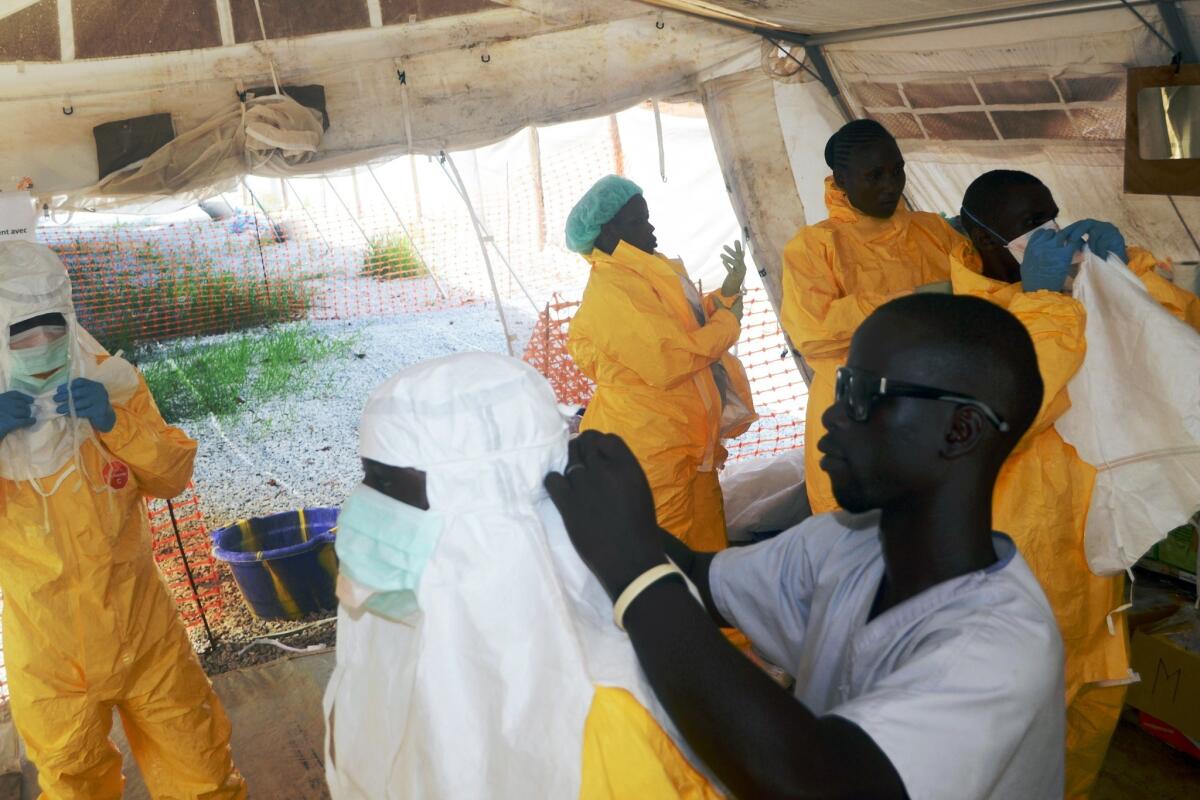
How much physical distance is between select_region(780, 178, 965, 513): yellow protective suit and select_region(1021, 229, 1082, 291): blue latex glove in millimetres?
803

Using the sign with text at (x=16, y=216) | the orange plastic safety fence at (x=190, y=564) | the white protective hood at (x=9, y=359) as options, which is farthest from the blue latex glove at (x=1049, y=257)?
the orange plastic safety fence at (x=190, y=564)

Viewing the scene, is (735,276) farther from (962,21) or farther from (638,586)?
(638,586)

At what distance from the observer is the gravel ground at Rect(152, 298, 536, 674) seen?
24.6ft

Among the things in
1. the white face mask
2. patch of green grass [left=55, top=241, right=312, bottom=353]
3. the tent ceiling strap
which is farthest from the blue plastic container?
patch of green grass [left=55, top=241, right=312, bottom=353]

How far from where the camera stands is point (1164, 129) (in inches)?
119

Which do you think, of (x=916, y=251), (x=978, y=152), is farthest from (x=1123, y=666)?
(x=978, y=152)

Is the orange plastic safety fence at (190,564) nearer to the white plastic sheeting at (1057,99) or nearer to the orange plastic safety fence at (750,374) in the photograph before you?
the orange plastic safety fence at (750,374)

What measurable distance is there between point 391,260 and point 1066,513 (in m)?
7.30

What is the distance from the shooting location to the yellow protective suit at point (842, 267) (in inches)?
134

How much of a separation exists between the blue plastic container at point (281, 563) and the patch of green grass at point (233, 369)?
4280 mm

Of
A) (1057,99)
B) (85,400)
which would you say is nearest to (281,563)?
(85,400)

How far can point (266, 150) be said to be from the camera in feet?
13.7

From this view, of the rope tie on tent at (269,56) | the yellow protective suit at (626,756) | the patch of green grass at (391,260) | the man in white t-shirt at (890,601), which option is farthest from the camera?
the patch of green grass at (391,260)

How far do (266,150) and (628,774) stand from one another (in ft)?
12.1
